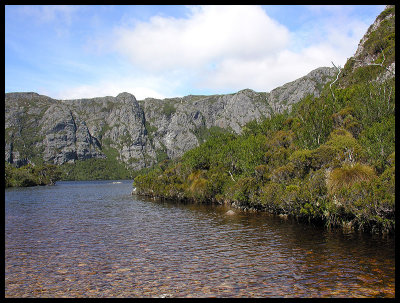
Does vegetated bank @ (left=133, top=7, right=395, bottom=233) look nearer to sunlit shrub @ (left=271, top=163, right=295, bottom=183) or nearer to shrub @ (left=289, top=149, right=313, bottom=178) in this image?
shrub @ (left=289, top=149, right=313, bottom=178)

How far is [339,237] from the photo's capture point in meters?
29.7

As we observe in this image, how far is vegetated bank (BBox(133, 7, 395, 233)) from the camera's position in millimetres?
30250

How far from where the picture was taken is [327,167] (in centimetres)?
3862

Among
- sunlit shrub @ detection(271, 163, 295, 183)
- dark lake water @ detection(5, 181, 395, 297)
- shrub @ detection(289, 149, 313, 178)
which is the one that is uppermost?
shrub @ detection(289, 149, 313, 178)

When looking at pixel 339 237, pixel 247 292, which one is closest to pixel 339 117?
pixel 339 237

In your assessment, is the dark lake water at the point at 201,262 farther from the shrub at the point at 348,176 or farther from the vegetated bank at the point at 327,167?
the shrub at the point at 348,176

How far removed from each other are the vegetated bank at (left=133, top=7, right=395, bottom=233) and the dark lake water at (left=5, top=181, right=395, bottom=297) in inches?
134

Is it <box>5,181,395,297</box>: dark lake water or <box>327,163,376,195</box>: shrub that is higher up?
<box>327,163,376,195</box>: shrub

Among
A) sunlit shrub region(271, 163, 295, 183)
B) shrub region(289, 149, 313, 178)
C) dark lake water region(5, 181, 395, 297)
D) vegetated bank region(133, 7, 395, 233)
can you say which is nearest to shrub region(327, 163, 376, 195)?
vegetated bank region(133, 7, 395, 233)

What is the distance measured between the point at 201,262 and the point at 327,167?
77.6 feet

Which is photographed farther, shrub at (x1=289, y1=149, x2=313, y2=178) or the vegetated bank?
shrub at (x1=289, y1=149, x2=313, y2=178)

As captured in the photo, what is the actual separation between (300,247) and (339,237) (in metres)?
5.70

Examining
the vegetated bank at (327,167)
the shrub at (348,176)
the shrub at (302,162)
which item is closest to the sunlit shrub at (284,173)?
the vegetated bank at (327,167)
